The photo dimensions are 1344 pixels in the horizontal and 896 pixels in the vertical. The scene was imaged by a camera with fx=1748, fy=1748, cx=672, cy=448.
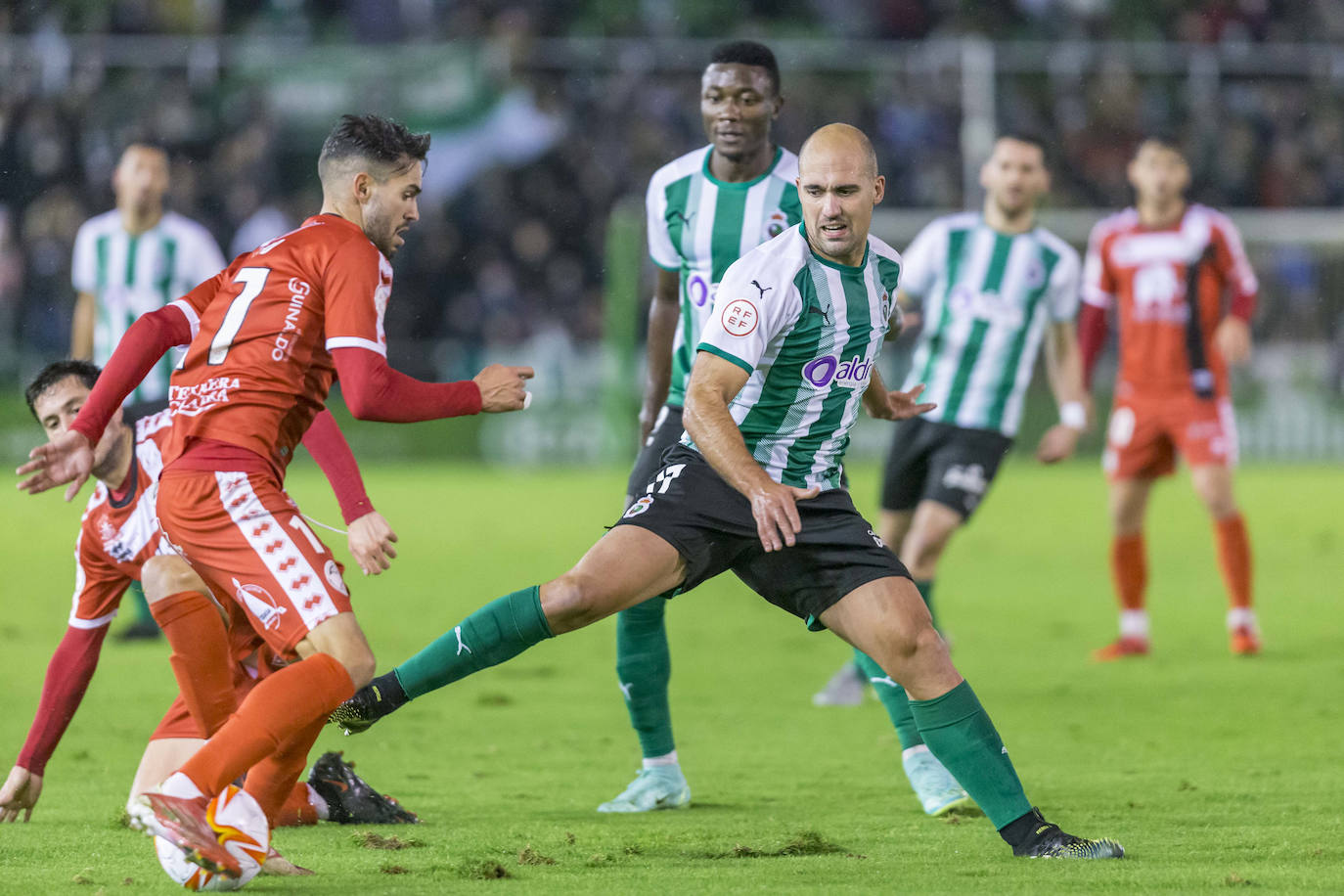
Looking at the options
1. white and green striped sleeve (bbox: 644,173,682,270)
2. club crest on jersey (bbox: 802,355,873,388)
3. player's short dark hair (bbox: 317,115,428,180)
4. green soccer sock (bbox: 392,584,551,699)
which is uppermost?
player's short dark hair (bbox: 317,115,428,180)

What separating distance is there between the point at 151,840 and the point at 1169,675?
4.98m

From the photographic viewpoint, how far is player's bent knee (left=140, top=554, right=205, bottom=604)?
443 centimetres

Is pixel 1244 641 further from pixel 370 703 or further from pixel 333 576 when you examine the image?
pixel 333 576

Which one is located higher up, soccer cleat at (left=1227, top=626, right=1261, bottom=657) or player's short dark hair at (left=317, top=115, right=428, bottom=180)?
player's short dark hair at (left=317, top=115, right=428, bottom=180)

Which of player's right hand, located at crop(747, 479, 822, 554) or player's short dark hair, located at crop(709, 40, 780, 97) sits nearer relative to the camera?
player's right hand, located at crop(747, 479, 822, 554)

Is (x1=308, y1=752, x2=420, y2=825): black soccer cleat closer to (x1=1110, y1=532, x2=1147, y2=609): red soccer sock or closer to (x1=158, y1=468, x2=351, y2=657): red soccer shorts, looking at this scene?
(x1=158, y1=468, x2=351, y2=657): red soccer shorts

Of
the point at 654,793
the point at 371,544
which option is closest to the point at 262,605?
the point at 371,544

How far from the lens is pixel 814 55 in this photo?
65.2 ft

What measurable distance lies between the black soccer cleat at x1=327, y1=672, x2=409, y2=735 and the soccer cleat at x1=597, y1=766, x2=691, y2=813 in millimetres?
1140

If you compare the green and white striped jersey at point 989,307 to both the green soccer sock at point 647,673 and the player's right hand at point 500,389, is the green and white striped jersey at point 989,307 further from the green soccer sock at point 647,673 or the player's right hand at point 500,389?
the player's right hand at point 500,389

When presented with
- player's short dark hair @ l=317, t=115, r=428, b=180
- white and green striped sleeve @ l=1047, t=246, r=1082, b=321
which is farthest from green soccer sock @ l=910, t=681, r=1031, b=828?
white and green striped sleeve @ l=1047, t=246, r=1082, b=321

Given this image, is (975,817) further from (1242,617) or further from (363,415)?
(1242,617)

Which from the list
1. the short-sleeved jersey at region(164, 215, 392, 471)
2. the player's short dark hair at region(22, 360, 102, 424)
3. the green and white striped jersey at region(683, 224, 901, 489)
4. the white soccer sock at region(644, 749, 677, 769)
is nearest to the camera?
the short-sleeved jersey at region(164, 215, 392, 471)

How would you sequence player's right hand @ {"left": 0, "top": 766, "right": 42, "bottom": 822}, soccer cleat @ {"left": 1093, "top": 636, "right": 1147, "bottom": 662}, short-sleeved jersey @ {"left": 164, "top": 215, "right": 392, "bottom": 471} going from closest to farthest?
short-sleeved jersey @ {"left": 164, "top": 215, "right": 392, "bottom": 471} < player's right hand @ {"left": 0, "top": 766, "right": 42, "bottom": 822} < soccer cleat @ {"left": 1093, "top": 636, "right": 1147, "bottom": 662}
